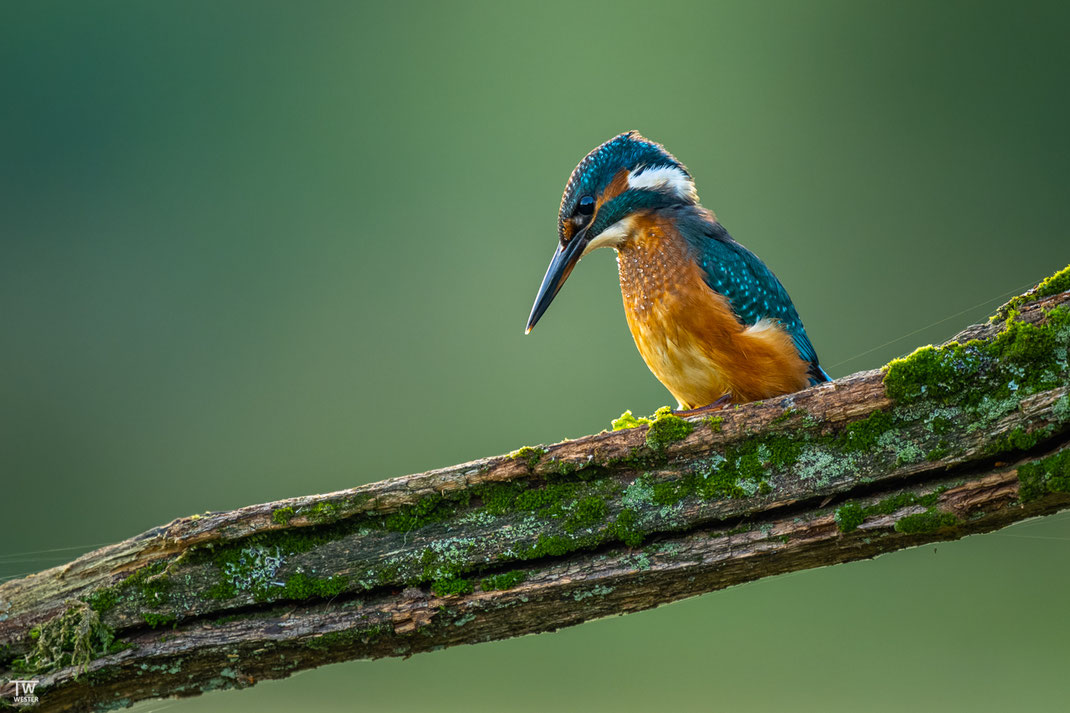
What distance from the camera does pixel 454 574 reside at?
1.55 m

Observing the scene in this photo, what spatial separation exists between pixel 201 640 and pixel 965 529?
1383mm

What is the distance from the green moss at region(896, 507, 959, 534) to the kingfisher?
2.00 ft

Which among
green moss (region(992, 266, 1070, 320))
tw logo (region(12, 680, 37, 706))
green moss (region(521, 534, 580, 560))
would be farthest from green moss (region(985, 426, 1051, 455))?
tw logo (region(12, 680, 37, 706))

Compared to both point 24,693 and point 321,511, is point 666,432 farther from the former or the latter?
point 24,693

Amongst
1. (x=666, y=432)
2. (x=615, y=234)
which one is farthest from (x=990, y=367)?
(x=615, y=234)

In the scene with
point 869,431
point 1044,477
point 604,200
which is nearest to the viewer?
point 1044,477

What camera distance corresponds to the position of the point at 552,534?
154 cm

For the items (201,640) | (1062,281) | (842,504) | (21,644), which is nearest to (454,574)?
(201,640)

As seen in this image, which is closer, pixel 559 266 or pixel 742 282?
pixel 742 282

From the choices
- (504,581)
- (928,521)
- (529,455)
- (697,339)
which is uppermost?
(697,339)

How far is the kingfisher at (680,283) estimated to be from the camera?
6.52 feet

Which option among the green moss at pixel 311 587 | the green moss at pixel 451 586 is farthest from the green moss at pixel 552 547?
the green moss at pixel 311 587

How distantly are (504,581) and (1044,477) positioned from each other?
0.92 m

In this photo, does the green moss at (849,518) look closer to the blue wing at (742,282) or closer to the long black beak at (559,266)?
the blue wing at (742,282)
